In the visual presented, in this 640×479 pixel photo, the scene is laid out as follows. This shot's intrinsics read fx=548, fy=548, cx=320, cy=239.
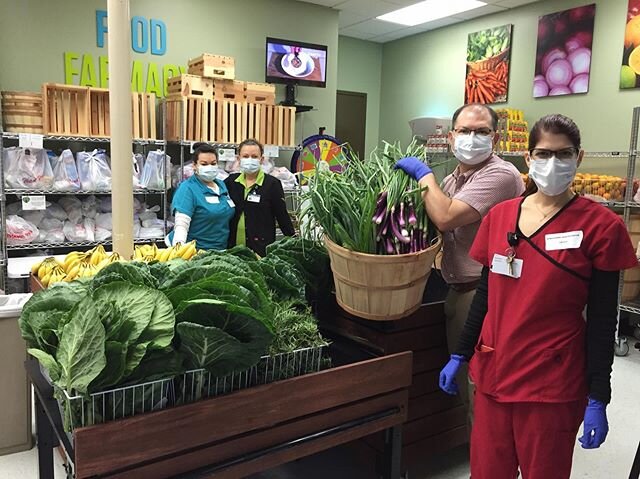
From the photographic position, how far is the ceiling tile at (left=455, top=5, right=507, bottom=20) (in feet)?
20.7

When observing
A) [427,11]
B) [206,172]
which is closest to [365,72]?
[427,11]

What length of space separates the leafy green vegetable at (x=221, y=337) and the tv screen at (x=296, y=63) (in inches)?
194

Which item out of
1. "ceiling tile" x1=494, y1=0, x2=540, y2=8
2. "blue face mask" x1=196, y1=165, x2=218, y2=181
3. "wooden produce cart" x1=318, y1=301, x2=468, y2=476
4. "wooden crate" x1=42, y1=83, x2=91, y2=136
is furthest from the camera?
"ceiling tile" x1=494, y1=0, x2=540, y2=8

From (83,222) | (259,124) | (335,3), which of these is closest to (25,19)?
(83,222)

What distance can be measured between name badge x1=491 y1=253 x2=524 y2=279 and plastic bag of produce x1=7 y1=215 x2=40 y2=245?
3.84 meters

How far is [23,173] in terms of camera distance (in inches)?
166

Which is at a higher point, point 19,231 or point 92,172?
point 92,172

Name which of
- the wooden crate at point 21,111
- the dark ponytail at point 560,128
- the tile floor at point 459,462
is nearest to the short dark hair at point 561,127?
the dark ponytail at point 560,128

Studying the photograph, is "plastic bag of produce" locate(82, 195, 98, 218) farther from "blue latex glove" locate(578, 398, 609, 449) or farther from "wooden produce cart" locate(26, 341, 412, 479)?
"blue latex glove" locate(578, 398, 609, 449)

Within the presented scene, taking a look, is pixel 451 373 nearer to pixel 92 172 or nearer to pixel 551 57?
pixel 92 172

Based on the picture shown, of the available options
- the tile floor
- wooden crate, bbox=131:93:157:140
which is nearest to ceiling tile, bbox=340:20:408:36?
wooden crate, bbox=131:93:157:140

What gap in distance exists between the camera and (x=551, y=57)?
232 inches

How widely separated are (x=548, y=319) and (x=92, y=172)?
392 cm

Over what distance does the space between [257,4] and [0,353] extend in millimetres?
4545
